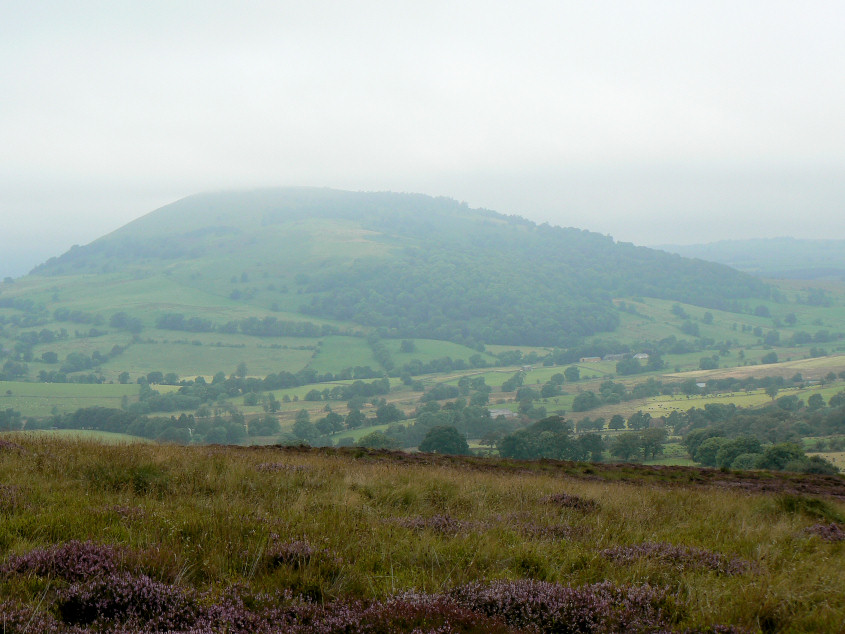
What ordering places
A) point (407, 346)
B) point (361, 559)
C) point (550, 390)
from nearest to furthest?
1. point (361, 559)
2. point (550, 390)
3. point (407, 346)

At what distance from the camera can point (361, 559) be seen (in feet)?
17.2

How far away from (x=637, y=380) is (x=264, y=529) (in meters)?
158

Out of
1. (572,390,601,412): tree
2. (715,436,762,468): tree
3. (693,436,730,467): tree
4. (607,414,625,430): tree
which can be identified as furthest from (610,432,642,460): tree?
(572,390,601,412): tree

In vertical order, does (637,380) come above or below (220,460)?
below

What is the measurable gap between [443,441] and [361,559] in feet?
137

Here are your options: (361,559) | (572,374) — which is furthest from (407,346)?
(361,559)

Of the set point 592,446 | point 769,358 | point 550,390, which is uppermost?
point 592,446

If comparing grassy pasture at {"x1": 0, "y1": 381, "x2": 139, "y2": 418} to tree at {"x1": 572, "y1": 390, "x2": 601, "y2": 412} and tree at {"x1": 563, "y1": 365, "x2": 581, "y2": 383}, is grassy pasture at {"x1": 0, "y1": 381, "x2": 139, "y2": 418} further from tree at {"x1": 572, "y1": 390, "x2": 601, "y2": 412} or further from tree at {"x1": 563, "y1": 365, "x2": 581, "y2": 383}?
tree at {"x1": 563, "y1": 365, "x2": 581, "y2": 383}

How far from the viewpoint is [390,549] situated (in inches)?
220

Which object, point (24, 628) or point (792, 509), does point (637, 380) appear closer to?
point (792, 509)

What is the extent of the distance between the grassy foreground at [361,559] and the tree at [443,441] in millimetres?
37176

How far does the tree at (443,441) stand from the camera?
45.7 m

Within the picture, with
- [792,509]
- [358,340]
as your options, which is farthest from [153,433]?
[358,340]

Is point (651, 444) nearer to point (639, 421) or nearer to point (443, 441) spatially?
point (443, 441)
